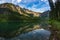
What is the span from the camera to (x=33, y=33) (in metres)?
6.41

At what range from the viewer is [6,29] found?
23.1ft

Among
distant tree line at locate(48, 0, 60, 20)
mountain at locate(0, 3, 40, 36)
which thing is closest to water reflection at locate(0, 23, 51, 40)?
mountain at locate(0, 3, 40, 36)

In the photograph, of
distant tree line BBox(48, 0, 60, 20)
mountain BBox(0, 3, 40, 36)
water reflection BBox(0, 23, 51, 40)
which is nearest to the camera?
water reflection BBox(0, 23, 51, 40)

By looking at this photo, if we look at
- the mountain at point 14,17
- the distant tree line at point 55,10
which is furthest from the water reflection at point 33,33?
the distant tree line at point 55,10

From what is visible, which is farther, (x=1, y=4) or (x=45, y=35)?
(x=1, y=4)

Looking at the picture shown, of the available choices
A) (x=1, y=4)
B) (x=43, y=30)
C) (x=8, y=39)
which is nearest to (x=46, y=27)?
(x=43, y=30)

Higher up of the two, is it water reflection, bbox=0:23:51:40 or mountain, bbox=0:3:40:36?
mountain, bbox=0:3:40:36

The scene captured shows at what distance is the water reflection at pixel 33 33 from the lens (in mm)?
5859

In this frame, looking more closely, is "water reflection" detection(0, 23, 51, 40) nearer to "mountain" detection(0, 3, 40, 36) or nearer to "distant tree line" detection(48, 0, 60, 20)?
"mountain" detection(0, 3, 40, 36)

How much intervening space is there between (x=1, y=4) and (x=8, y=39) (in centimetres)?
208

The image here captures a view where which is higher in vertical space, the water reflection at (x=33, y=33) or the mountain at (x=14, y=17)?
the mountain at (x=14, y=17)

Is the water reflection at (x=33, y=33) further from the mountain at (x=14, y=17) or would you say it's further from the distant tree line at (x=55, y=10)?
the distant tree line at (x=55, y=10)

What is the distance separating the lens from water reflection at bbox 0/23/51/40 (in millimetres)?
5859

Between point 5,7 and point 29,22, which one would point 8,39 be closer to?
point 29,22
